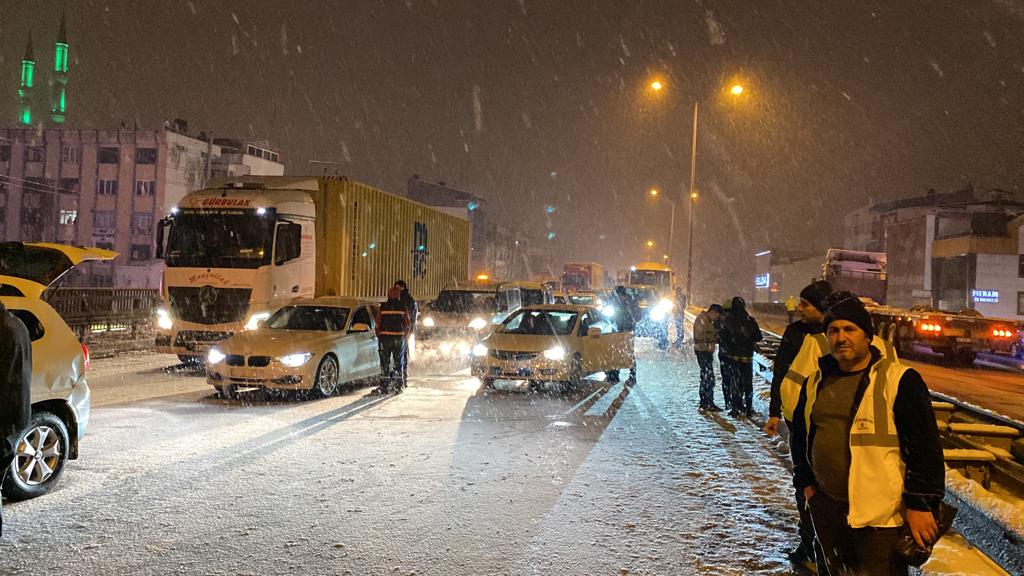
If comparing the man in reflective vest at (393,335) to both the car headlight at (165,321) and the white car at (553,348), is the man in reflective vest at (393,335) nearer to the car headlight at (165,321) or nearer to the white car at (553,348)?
the white car at (553,348)

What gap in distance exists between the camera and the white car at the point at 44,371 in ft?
18.6

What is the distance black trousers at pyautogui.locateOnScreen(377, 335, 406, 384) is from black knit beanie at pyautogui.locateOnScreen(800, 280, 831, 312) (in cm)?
774

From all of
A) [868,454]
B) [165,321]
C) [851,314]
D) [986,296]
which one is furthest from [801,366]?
[986,296]

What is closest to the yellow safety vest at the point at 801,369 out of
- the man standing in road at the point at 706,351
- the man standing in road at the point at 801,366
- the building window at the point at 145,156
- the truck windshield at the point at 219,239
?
the man standing in road at the point at 801,366

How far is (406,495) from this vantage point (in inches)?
234

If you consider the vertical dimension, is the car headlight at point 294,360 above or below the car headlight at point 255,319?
below

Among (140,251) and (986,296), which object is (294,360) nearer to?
(986,296)

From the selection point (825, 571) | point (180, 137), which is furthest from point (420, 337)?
point (180, 137)

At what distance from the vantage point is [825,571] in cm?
318

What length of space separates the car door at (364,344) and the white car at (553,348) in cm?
189

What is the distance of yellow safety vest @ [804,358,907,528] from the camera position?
282 cm

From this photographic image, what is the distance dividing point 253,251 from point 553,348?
250 inches

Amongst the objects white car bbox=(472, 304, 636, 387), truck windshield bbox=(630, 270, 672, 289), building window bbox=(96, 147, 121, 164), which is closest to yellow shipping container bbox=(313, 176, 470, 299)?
white car bbox=(472, 304, 636, 387)

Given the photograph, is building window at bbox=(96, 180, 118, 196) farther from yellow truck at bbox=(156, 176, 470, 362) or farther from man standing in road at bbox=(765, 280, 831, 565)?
man standing in road at bbox=(765, 280, 831, 565)
